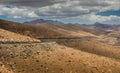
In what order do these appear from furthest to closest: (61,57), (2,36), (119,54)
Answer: (119,54), (2,36), (61,57)

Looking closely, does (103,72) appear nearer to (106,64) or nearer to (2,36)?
(106,64)

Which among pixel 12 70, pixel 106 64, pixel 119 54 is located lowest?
pixel 119 54

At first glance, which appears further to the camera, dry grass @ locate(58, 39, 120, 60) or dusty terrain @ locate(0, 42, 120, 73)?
dry grass @ locate(58, 39, 120, 60)

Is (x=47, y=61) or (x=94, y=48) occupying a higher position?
(x=47, y=61)

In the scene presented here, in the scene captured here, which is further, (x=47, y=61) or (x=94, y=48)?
(x=94, y=48)

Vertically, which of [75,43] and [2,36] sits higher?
[2,36]

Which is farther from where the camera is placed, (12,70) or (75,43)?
(75,43)

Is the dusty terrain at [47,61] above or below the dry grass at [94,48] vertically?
above

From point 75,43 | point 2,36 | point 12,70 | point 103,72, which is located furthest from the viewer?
point 75,43

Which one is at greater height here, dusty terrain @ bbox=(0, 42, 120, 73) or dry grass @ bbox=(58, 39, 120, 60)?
dusty terrain @ bbox=(0, 42, 120, 73)

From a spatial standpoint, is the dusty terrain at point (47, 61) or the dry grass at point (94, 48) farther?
the dry grass at point (94, 48)

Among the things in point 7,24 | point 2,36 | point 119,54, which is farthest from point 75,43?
point 7,24
